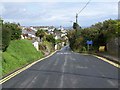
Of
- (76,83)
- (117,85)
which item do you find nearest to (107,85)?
(117,85)

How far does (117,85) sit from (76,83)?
78.7 inches

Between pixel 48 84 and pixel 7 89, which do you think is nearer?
pixel 7 89

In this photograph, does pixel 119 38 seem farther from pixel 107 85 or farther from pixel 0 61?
pixel 107 85

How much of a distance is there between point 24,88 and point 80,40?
263 ft

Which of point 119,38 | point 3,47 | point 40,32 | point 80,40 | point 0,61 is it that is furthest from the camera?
point 40,32

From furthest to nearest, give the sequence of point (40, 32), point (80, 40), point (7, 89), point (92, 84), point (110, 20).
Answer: point (40, 32) → point (80, 40) → point (110, 20) → point (92, 84) → point (7, 89)

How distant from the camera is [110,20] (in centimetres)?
7000

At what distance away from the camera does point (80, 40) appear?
94.6 metres

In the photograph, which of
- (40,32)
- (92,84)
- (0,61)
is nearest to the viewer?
(92,84)

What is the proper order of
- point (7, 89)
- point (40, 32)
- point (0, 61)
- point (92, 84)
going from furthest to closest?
point (40, 32) < point (0, 61) < point (92, 84) < point (7, 89)

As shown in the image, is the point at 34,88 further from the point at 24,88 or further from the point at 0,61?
the point at 0,61

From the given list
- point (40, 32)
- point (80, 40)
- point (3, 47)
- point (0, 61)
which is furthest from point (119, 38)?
point (40, 32)

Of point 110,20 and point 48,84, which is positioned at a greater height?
point 110,20

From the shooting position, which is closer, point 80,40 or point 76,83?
point 76,83
